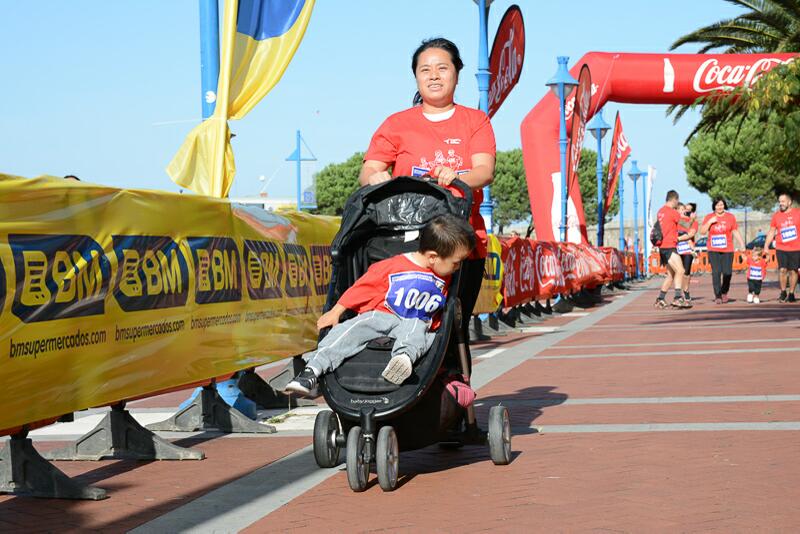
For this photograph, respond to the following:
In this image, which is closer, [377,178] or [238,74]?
[377,178]

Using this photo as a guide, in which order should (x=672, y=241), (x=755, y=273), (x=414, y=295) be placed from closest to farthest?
(x=414, y=295) → (x=672, y=241) → (x=755, y=273)

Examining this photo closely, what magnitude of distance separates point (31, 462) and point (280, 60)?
494 centimetres

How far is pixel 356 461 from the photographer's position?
5406mm

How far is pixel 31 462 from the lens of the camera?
5656 millimetres

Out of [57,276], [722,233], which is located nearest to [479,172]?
[57,276]

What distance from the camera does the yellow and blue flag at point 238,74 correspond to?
8.92 m

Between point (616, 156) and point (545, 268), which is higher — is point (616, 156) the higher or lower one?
the higher one

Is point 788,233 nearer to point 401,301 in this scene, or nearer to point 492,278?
point 492,278

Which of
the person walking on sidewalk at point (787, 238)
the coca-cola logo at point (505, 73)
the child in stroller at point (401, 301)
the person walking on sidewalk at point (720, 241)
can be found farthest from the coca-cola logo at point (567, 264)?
the child in stroller at point (401, 301)

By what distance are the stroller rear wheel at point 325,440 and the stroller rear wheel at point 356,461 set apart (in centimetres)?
35

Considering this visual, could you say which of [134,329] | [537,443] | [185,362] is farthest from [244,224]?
[537,443]

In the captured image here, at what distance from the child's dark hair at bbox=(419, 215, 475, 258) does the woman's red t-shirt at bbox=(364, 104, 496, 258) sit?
0.75 metres

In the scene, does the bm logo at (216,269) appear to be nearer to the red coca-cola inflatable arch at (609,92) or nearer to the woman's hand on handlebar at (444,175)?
the woman's hand on handlebar at (444,175)

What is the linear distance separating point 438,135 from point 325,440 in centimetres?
189
